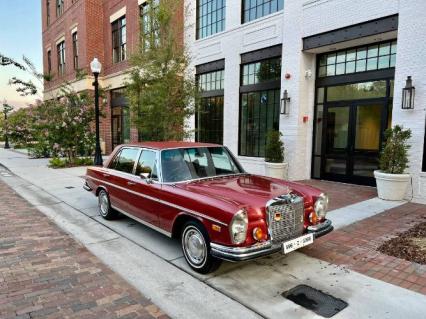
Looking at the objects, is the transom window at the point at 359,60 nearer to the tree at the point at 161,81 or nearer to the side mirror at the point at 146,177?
the tree at the point at 161,81

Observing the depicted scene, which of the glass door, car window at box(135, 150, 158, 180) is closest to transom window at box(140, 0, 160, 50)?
car window at box(135, 150, 158, 180)

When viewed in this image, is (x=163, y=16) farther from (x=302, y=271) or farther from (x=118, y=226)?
(x=302, y=271)

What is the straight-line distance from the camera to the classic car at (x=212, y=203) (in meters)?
3.54

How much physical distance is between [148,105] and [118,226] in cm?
400

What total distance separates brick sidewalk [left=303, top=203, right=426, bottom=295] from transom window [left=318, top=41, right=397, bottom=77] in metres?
4.20

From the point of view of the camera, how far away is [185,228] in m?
4.18

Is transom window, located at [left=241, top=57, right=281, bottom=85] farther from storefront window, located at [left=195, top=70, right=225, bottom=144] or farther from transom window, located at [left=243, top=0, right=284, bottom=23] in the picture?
transom window, located at [left=243, top=0, right=284, bottom=23]

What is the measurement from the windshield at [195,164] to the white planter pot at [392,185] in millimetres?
4157

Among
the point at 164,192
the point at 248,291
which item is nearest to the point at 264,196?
the point at 248,291

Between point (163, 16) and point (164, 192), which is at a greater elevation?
point (163, 16)

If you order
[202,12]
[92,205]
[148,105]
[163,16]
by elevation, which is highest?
[202,12]

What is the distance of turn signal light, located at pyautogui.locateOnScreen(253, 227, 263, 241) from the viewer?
3551 millimetres

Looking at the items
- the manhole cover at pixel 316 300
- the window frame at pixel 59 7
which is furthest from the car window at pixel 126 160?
the window frame at pixel 59 7

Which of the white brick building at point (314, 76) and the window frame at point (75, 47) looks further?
the window frame at point (75, 47)
